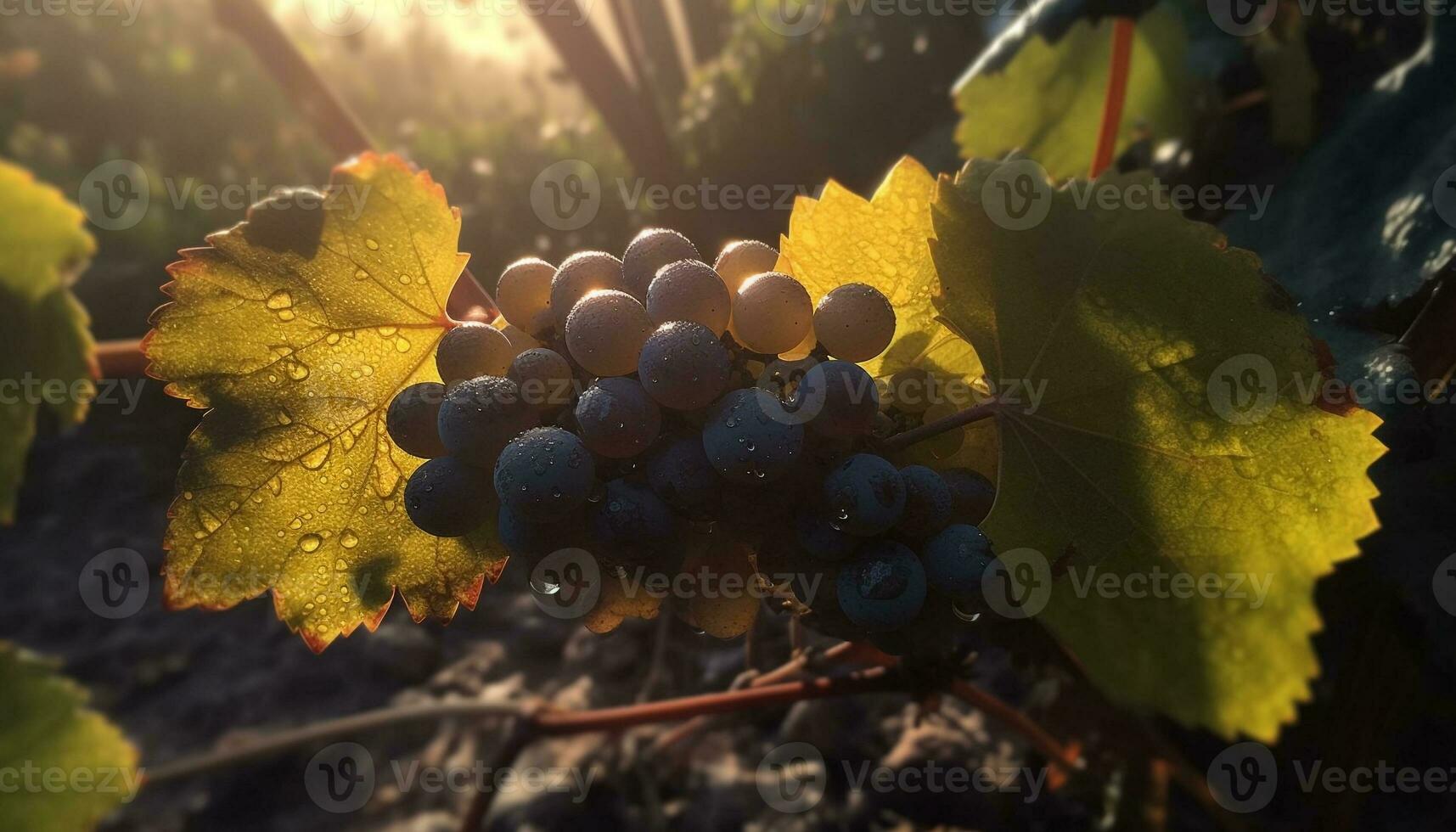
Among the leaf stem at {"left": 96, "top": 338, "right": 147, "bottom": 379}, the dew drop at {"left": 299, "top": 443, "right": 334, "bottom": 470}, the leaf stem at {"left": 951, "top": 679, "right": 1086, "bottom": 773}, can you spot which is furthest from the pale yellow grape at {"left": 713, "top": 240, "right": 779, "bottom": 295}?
the leaf stem at {"left": 96, "top": 338, "right": 147, "bottom": 379}

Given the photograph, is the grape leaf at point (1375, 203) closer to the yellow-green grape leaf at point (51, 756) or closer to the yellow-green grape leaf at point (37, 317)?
the yellow-green grape leaf at point (37, 317)

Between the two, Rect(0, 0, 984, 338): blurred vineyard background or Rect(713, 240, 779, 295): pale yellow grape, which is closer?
Rect(713, 240, 779, 295): pale yellow grape

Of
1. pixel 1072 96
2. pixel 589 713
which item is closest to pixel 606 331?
pixel 589 713

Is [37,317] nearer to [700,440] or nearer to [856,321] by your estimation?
[700,440]

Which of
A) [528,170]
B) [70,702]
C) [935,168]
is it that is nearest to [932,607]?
[70,702]

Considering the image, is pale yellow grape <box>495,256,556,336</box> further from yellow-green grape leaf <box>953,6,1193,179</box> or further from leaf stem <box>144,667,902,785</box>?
yellow-green grape leaf <box>953,6,1193,179</box>

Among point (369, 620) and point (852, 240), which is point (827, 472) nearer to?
point (852, 240)
